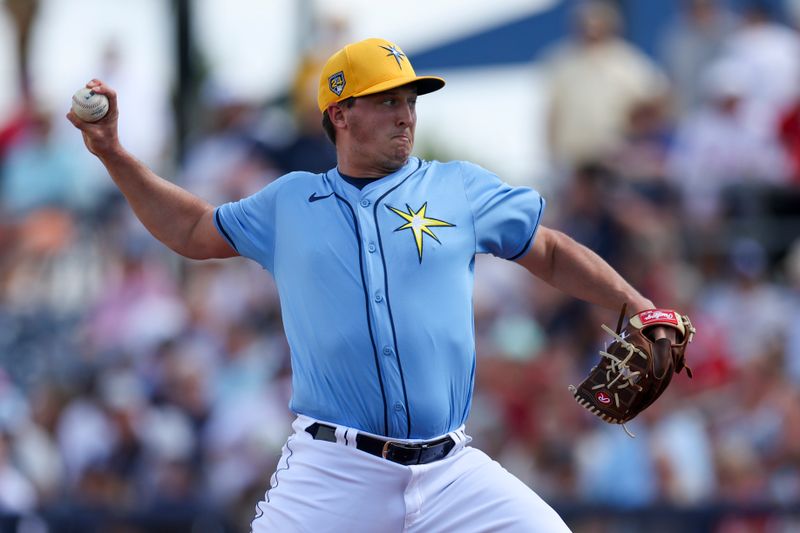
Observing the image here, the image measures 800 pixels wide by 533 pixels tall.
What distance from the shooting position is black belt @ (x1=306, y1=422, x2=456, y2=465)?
4953mm

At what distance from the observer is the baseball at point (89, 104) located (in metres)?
5.18

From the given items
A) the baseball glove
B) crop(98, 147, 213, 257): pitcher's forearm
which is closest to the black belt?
the baseball glove

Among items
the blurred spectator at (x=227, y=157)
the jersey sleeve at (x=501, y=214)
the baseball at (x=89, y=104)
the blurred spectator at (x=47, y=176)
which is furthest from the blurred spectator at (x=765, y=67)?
the baseball at (x=89, y=104)

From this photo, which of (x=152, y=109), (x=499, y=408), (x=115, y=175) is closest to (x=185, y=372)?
(x=499, y=408)

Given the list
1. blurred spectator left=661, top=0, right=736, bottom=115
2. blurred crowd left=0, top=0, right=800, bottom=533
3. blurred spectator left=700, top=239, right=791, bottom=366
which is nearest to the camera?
blurred crowd left=0, top=0, right=800, bottom=533

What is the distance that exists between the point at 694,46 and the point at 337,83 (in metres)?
7.50

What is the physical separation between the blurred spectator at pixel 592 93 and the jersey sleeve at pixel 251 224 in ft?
21.8

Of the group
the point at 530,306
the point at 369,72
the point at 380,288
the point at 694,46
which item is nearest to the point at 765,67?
the point at 694,46

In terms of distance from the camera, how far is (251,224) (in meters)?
5.22

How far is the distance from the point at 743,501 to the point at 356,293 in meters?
4.78

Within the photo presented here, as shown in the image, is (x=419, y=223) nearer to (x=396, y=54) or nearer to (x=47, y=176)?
(x=396, y=54)

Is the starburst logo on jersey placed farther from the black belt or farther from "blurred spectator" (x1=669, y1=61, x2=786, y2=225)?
"blurred spectator" (x1=669, y1=61, x2=786, y2=225)

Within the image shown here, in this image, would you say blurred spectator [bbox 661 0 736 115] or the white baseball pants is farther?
blurred spectator [bbox 661 0 736 115]

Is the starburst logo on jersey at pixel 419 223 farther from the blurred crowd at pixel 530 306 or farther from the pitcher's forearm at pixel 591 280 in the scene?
the blurred crowd at pixel 530 306
